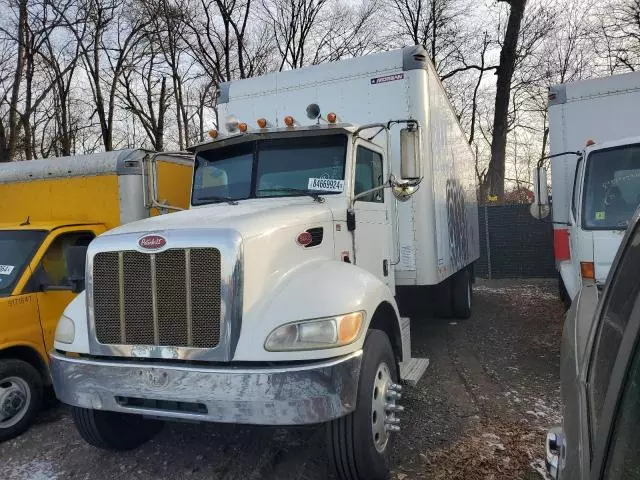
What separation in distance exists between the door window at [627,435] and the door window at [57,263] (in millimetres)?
4826

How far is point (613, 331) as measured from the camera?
63.4 inches

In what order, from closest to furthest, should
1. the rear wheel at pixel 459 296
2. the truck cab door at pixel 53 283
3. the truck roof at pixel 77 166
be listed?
the truck cab door at pixel 53 283, the truck roof at pixel 77 166, the rear wheel at pixel 459 296

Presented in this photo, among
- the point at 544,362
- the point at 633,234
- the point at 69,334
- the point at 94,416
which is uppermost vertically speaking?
the point at 633,234

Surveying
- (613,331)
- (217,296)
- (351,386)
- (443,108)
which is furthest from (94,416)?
(443,108)

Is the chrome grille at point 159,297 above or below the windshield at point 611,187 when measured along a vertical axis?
below

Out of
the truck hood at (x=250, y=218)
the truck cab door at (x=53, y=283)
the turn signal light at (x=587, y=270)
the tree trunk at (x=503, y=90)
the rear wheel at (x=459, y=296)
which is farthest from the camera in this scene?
the tree trunk at (x=503, y=90)

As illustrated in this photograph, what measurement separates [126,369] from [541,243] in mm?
12517

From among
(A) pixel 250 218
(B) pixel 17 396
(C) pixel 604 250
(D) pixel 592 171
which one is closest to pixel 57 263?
(B) pixel 17 396

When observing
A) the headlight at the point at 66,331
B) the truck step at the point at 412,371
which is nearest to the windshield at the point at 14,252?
the headlight at the point at 66,331

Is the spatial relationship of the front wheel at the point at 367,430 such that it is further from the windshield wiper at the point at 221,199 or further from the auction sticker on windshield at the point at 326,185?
the windshield wiper at the point at 221,199

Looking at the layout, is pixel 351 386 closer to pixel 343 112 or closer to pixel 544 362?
pixel 343 112

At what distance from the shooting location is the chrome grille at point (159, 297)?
3023mm

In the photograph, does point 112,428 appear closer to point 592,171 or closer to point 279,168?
point 279,168

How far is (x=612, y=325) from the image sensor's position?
65.2 inches
